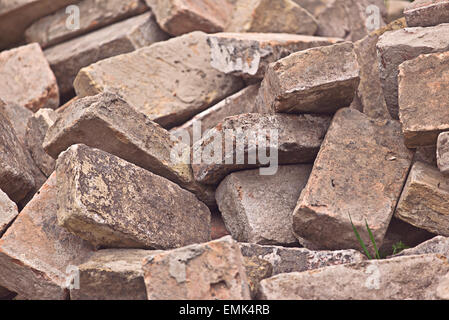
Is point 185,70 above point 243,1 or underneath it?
underneath

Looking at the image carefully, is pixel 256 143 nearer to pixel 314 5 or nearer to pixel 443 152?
pixel 443 152

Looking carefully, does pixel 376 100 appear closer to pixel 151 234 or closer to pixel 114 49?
pixel 151 234

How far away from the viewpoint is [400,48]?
3.01 meters

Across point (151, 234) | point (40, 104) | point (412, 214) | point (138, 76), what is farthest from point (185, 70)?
point (412, 214)

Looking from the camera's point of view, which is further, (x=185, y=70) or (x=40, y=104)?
(x=40, y=104)

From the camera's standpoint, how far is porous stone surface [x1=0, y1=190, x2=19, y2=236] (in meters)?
2.82

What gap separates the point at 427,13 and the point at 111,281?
2180 millimetres

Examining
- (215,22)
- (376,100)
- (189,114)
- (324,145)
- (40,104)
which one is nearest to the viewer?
(324,145)

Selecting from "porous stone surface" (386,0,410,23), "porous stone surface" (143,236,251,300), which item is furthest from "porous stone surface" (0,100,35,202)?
"porous stone surface" (386,0,410,23)

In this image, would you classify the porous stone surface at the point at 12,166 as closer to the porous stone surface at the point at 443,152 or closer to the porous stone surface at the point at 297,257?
the porous stone surface at the point at 297,257

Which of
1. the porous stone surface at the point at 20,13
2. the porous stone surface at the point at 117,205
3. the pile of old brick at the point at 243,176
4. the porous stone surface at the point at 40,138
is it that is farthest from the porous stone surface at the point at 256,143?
the porous stone surface at the point at 20,13

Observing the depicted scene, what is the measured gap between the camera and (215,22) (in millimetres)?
4430
